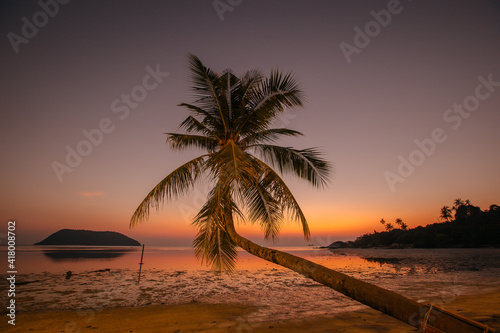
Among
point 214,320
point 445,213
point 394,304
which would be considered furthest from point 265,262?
point 445,213

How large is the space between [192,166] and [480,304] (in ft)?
30.3

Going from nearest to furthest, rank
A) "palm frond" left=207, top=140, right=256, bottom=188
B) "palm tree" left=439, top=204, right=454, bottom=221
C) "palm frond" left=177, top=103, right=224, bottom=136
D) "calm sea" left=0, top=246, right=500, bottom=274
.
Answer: "palm frond" left=207, top=140, right=256, bottom=188 → "palm frond" left=177, top=103, right=224, bottom=136 → "calm sea" left=0, top=246, right=500, bottom=274 → "palm tree" left=439, top=204, right=454, bottom=221

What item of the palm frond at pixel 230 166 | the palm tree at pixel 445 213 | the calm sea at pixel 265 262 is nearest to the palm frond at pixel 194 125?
the palm frond at pixel 230 166

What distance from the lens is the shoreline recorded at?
548 cm

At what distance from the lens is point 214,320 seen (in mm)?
6273

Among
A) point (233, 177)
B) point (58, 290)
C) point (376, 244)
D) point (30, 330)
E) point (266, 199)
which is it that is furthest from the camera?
point (376, 244)

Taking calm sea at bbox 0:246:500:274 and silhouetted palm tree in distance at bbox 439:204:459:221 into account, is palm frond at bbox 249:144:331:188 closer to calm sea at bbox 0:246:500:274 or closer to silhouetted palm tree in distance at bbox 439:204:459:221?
calm sea at bbox 0:246:500:274

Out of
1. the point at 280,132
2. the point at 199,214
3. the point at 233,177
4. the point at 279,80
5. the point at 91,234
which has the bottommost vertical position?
the point at 91,234

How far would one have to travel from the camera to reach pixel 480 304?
21.7 feet

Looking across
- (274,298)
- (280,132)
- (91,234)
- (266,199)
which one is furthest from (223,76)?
(91,234)

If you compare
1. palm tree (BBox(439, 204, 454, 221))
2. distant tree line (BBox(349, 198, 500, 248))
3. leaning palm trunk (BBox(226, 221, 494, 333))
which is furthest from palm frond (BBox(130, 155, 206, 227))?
palm tree (BBox(439, 204, 454, 221))

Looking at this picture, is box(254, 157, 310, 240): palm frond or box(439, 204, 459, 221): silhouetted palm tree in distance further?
box(439, 204, 459, 221): silhouetted palm tree in distance

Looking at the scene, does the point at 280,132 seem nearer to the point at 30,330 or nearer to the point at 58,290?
the point at 30,330

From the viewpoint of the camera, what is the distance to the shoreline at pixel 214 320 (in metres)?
5.48
